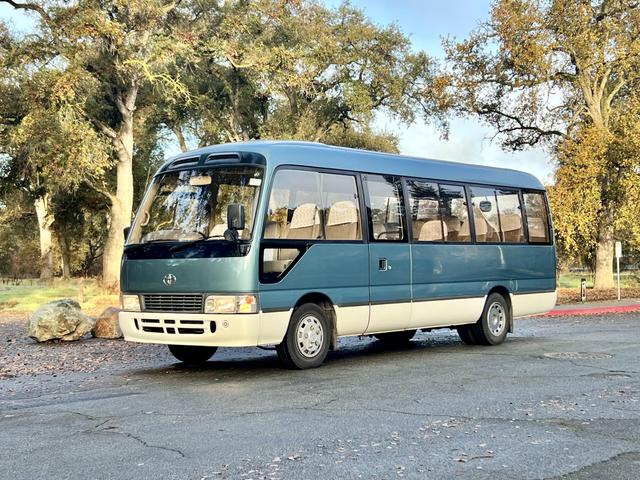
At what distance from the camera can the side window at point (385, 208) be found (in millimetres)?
11289

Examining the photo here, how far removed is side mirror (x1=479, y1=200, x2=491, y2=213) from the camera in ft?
44.2

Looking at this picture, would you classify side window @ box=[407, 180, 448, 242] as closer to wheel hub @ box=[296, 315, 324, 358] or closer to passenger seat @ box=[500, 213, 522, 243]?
passenger seat @ box=[500, 213, 522, 243]

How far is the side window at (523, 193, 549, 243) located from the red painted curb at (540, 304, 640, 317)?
688 centimetres

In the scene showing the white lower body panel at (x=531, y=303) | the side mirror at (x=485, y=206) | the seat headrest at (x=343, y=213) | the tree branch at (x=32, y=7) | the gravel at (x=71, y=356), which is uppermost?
the tree branch at (x=32, y=7)

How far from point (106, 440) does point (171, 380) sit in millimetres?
3388

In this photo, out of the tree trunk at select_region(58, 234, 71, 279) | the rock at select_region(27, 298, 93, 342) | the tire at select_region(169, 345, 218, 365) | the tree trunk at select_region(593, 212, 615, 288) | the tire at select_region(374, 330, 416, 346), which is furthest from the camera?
the tree trunk at select_region(58, 234, 71, 279)

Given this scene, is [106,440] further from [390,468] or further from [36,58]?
[36,58]

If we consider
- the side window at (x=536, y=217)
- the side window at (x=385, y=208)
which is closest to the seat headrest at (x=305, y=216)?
the side window at (x=385, y=208)

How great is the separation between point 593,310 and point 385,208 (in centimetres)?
1277

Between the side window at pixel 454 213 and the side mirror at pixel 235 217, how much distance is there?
438 centimetres

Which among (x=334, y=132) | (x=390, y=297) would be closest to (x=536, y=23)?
(x=334, y=132)

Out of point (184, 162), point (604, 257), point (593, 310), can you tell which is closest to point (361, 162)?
point (184, 162)

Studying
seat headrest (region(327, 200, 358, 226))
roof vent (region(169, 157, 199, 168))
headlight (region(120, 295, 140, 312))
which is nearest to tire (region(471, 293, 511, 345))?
seat headrest (region(327, 200, 358, 226))

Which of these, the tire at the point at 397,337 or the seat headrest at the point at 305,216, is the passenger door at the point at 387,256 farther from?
the tire at the point at 397,337
